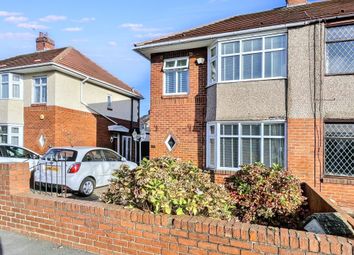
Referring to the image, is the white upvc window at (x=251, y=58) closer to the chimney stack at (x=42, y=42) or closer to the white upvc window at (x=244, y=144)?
the white upvc window at (x=244, y=144)

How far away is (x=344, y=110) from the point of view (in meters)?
8.09

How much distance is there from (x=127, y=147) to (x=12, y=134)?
715cm

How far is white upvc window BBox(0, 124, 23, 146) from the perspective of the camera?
15.1 meters

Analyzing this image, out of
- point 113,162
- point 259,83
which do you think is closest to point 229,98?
point 259,83

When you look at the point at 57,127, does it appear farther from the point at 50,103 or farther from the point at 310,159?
the point at 310,159

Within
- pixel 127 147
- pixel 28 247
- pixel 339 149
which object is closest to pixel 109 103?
pixel 127 147

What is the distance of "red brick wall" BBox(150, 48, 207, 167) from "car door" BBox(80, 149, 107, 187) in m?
1.99

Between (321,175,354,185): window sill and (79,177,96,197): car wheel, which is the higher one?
(321,175,354,185): window sill

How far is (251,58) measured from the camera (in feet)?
30.6

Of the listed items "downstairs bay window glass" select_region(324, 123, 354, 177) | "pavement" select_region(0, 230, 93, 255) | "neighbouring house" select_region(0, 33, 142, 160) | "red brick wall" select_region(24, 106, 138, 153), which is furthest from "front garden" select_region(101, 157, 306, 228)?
"neighbouring house" select_region(0, 33, 142, 160)

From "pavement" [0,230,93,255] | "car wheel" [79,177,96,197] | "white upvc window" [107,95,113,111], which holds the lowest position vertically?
"car wheel" [79,177,96,197]

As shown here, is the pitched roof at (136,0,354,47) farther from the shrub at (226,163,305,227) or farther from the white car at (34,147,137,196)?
the shrub at (226,163,305,227)

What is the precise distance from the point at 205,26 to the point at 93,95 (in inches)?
333

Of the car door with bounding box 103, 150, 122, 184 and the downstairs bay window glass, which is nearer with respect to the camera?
the downstairs bay window glass
